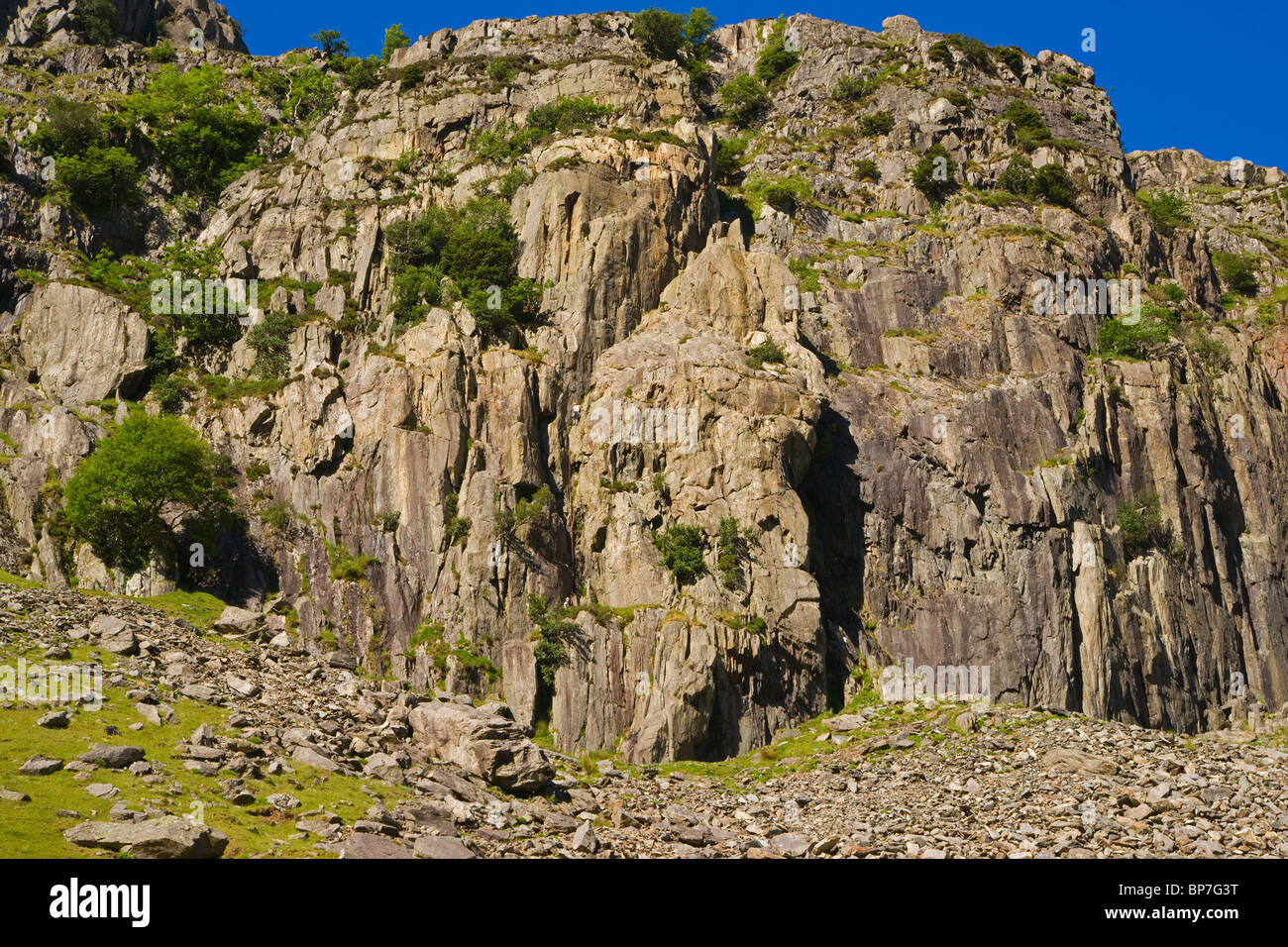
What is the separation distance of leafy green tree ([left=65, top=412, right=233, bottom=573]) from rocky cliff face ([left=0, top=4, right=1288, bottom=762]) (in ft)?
4.99

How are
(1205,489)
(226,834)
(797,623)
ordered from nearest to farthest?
(226,834)
(797,623)
(1205,489)

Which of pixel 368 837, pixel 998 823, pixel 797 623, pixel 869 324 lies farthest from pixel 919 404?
pixel 368 837

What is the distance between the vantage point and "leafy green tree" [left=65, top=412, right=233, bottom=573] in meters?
47.3

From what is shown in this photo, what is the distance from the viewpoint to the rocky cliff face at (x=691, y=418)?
49688mm

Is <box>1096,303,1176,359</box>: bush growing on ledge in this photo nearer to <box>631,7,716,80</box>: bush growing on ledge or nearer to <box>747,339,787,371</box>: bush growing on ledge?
<box>747,339,787,371</box>: bush growing on ledge

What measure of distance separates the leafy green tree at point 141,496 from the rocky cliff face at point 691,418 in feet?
4.99

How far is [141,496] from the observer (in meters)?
A: 47.5

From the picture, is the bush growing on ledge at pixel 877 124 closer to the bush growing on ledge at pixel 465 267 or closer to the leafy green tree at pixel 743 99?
the leafy green tree at pixel 743 99

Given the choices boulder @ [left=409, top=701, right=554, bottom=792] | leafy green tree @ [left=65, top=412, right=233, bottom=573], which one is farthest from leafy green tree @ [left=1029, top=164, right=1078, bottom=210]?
boulder @ [left=409, top=701, right=554, bottom=792]

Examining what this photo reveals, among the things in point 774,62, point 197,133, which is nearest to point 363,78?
point 197,133

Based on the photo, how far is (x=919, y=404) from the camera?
6209 cm

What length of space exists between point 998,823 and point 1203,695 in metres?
33.9

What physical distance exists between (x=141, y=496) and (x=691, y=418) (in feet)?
86.5

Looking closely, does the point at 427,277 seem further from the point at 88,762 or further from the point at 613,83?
the point at 88,762
